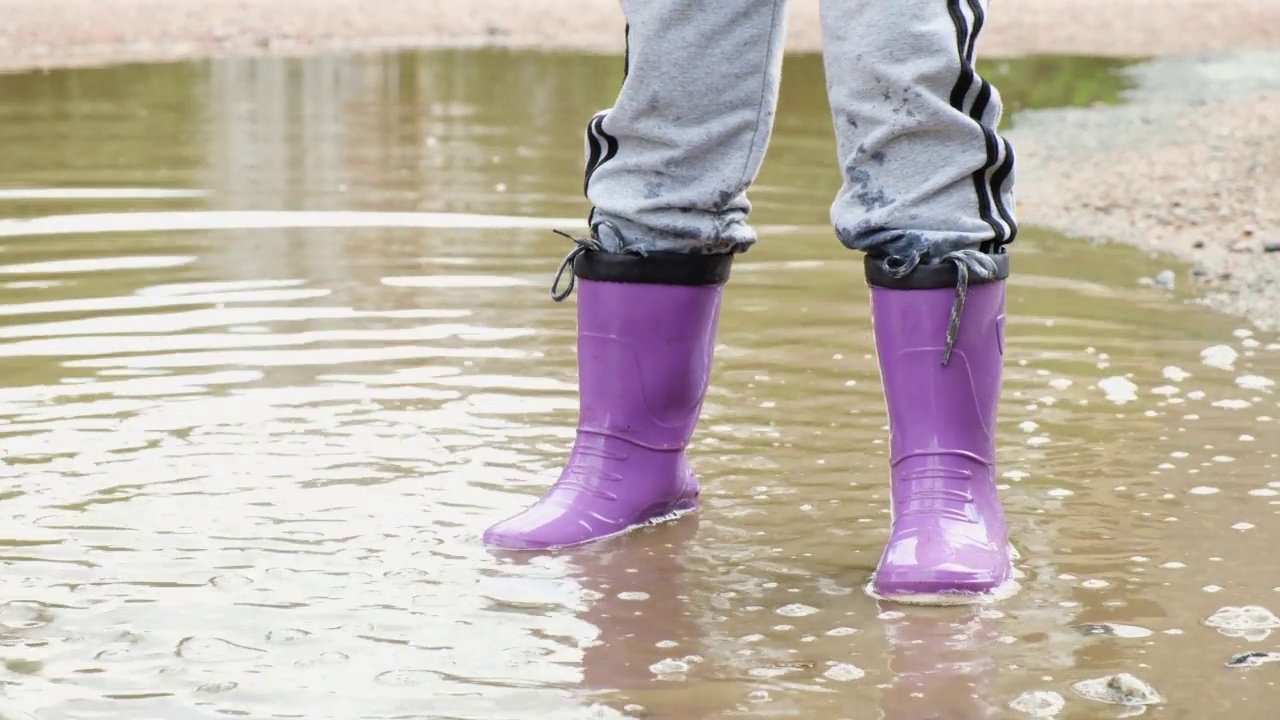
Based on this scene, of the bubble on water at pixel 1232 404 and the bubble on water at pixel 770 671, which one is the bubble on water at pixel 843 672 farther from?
the bubble on water at pixel 1232 404

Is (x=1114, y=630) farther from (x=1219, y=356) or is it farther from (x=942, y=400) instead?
(x=1219, y=356)

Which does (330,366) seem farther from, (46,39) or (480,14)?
(480,14)

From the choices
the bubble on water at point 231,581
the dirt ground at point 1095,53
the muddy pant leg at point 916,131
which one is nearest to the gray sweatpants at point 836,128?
the muddy pant leg at point 916,131

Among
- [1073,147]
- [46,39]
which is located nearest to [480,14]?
[46,39]

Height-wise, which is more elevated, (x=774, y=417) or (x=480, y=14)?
(x=480, y=14)

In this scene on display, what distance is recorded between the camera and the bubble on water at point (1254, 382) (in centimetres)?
260

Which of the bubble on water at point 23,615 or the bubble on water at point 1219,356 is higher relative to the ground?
the bubble on water at point 1219,356

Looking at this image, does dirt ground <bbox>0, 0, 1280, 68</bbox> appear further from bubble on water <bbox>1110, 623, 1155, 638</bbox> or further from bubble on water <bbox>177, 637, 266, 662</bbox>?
bubble on water <bbox>1110, 623, 1155, 638</bbox>

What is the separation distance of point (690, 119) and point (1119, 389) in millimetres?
957

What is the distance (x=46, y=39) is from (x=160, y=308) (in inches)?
301

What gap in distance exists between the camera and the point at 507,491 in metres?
2.11

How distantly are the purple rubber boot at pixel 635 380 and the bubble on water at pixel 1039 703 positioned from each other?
2.07 feet

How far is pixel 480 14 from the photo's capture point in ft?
42.4

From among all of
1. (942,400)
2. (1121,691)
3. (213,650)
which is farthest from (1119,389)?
(213,650)
